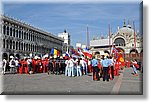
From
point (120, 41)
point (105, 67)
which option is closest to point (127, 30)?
point (120, 41)

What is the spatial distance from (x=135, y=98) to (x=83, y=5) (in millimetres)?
2011

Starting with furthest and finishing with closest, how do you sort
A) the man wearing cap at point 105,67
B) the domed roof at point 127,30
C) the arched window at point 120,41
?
the arched window at point 120,41 → the domed roof at point 127,30 → the man wearing cap at point 105,67

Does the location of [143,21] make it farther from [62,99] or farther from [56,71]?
[56,71]

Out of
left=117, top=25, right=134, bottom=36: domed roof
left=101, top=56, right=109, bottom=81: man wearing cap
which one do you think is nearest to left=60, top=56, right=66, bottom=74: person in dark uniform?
left=117, top=25, right=134, bottom=36: domed roof

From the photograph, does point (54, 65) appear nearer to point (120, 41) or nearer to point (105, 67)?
point (105, 67)

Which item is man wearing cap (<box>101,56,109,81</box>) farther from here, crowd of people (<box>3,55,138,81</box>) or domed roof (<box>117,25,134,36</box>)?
domed roof (<box>117,25,134,36</box>)

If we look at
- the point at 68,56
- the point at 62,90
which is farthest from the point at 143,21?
the point at 68,56

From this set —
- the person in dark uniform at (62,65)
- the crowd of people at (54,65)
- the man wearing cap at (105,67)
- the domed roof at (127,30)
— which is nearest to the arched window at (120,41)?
the domed roof at (127,30)

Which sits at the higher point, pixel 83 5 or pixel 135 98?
pixel 83 5

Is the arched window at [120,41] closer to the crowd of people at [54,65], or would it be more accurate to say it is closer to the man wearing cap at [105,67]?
the crowd of people at [54,65]

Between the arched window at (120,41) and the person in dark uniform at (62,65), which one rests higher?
the arched window at (120,41)

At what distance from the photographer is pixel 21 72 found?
1037cm

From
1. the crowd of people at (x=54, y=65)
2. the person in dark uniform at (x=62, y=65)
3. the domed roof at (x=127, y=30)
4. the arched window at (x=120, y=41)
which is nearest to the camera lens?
the crowd of people at (x=54, y=65)

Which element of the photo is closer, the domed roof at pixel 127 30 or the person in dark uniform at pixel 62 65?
the person in dark uniform at pixel 62 65
